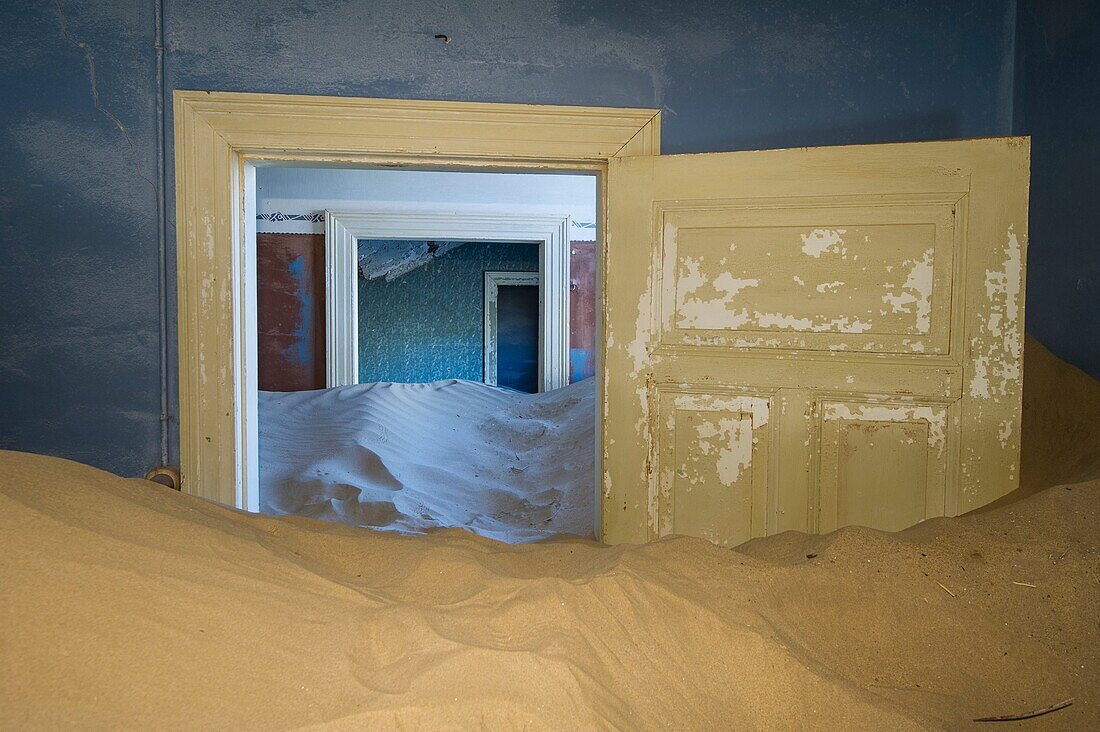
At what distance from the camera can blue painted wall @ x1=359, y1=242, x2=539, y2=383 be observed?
38.3ft

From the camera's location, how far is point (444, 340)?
39.3ft

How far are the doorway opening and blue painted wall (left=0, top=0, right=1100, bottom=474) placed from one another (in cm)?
149

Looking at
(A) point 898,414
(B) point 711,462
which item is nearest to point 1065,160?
(A) point 898,414

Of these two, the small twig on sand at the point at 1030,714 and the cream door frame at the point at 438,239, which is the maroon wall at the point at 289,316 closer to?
the cream door frame at the point at 438,239

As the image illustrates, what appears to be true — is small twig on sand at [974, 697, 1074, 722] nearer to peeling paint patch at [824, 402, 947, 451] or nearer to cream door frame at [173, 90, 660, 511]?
peeling paint patch at [824, 402, 947, 451]

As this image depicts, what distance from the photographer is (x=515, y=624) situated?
147 cm

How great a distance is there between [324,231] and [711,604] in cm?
622

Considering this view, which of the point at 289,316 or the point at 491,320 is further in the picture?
the point at 491,320

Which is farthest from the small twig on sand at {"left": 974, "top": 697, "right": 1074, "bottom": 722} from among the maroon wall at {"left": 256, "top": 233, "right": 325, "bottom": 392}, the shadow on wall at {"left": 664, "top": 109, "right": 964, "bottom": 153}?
the maroon wall at {"left": 256, "top": 233, "right": 325, "bottom": 392}

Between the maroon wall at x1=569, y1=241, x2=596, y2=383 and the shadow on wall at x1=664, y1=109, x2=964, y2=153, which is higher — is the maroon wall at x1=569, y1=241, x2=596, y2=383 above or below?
below

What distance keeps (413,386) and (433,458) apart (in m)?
2.33

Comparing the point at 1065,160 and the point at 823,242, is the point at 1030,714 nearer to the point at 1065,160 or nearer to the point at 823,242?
the point at 823,242

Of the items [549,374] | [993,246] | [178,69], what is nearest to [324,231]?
[549,374]

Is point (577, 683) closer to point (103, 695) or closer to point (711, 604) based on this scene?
point (711, 604)
